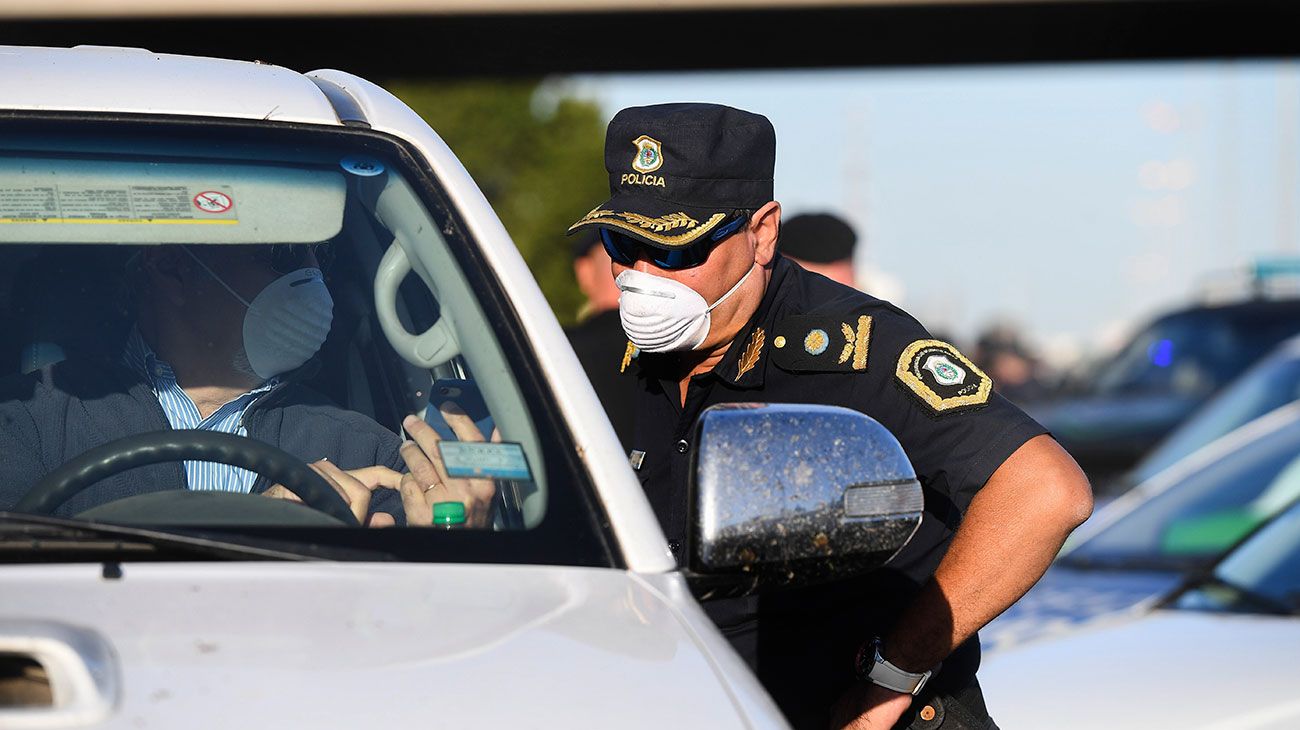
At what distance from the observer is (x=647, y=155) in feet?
9.75

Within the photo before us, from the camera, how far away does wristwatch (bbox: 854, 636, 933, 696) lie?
2.66 meters

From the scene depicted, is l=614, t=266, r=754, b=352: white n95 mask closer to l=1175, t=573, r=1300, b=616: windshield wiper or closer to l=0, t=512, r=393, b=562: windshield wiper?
l=0, t=512, r=393, b=562: windshield wiper

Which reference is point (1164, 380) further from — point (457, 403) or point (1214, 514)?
point (457, 403)

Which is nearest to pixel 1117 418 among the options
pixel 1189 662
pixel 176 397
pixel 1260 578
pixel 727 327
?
pixel 1260 578

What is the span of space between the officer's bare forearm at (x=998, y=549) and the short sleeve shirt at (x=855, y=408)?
39mm

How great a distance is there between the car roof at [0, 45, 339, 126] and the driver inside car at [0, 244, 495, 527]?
0.19 m

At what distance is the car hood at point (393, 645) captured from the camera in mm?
1646

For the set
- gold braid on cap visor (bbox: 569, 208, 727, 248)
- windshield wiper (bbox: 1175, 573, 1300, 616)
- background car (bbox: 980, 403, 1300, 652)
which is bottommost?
background car (bbox: 980, 403, 1300, 652)

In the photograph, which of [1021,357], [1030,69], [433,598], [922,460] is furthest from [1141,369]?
Result: [433,598]

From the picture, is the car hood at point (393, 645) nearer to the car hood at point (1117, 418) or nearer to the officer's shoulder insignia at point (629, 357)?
the officer's shoulder insignia at point (629, 357)

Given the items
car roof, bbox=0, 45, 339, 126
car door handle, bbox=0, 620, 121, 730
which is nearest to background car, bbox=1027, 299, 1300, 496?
car roof, bbox=0, 45, 339, 126

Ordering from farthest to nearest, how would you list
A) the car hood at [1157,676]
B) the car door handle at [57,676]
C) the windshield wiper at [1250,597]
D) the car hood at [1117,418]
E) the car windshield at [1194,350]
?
the car windshield at [1194,350], the car hood at [1117,418], the windshield wiper at [1250,597], the car hood at [1157,676], the car door handle at [57,676]

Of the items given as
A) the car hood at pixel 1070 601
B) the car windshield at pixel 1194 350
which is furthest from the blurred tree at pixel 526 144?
the car hood at pixel 1070 601

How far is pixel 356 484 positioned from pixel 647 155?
3.15 feet
